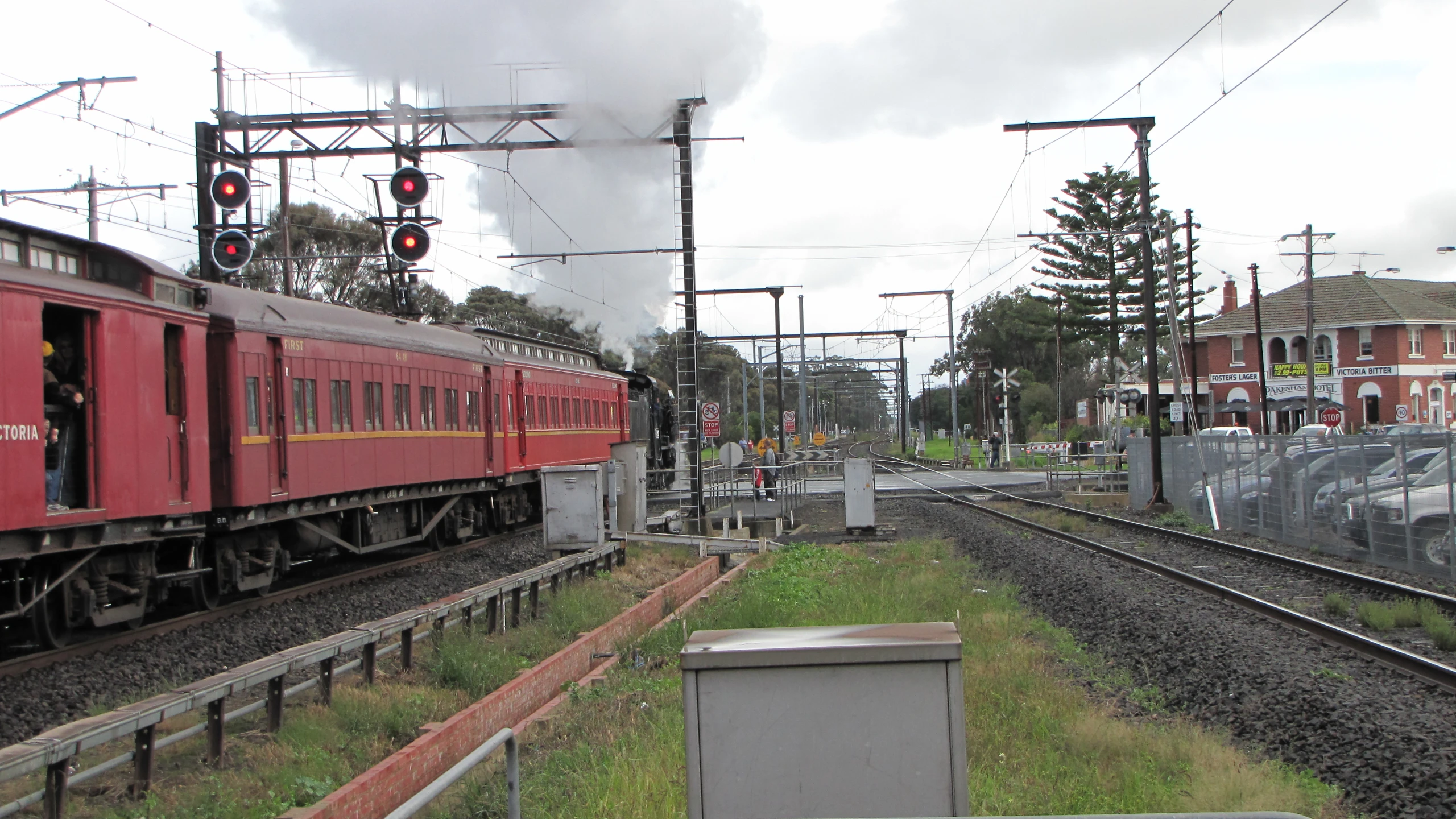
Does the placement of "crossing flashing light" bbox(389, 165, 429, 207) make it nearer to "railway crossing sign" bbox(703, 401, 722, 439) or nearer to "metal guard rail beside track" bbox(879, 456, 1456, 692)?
→ "metal guard rail beside track" bbox(879, 456, 1456, 692)

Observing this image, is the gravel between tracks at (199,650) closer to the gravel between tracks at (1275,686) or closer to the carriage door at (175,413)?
the carriage door at (175,413)

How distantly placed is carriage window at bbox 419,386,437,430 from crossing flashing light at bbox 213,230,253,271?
319 centimetres

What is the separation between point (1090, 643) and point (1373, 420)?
58385mm

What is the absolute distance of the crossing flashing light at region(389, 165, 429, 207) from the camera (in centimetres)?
1695

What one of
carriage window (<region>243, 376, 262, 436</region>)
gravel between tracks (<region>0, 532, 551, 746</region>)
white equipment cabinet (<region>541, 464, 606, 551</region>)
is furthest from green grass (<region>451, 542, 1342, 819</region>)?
carriage window (<region>243, 376, 262, 436</region>)

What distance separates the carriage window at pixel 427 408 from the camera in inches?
716

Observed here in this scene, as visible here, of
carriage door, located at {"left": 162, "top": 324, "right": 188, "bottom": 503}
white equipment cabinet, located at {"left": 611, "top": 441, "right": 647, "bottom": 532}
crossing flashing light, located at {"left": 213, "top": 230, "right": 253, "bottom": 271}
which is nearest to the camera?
carriage door, located at {"left": 162, "top": 324, "right": 188, "bottom": 503}

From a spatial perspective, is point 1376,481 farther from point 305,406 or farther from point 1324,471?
point 305,406

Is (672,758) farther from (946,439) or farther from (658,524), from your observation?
(946,439)

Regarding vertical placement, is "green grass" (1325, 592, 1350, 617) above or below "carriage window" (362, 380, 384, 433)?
below

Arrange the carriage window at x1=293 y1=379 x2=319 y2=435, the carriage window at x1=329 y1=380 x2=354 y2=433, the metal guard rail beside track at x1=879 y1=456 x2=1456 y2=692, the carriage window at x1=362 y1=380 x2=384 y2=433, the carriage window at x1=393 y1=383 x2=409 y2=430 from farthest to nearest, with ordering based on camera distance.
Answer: the carriage window at x1=393 y1=383 x2=409 y2=430 < the carriage window at x1=362 y1=380 x2=384 y2=433 < the carriage window at x1=329 y1=380 x2=354 y2=433 < the carriage window at x1=293 y1=379 x2=319 y2=435 < the metal guard rail beside track at x1=879 y1=456 x2=1456 y2=692

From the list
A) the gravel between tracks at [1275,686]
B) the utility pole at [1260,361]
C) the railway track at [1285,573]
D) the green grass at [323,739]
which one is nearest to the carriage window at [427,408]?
the green grass at [323,739]

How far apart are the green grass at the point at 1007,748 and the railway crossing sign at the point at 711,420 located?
922 inches

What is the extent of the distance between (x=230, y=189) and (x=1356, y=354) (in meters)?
60.0
